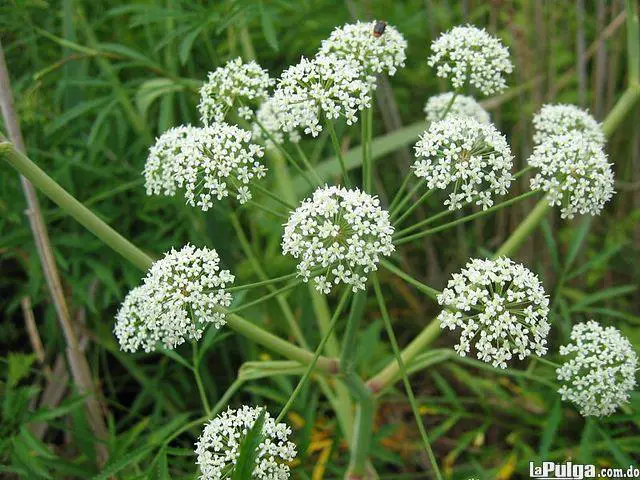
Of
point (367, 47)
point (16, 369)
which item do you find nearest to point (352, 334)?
point (367, 47)

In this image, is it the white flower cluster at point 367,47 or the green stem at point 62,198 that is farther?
the white flower cluster at point 367,47

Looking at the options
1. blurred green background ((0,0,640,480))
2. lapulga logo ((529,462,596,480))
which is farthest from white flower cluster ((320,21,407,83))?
lapulga logo ((529,462,596,480))

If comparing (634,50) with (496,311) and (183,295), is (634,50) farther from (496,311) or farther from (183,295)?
(183,295)

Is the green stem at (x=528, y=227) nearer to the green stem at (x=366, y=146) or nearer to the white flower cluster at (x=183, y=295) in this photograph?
the green stem at (x=366, y=146)

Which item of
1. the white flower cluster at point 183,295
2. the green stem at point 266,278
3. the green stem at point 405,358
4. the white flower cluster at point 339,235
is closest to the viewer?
the white flower cluster at point 339,235

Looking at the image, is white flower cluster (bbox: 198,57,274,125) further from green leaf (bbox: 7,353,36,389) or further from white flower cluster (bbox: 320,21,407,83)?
green leaf (bbox: 7,353,36,389)

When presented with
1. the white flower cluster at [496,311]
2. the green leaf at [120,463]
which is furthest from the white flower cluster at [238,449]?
the white flower cluster at [496,311]
